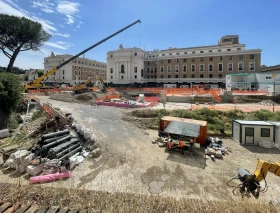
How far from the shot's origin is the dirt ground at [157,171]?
8.34 metres

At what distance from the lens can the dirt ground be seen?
8.34 m

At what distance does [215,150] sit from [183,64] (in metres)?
54.1

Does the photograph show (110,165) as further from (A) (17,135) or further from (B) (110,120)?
(A) (17,135)

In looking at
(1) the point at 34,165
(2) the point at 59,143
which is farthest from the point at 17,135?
(1) the point at 34,165

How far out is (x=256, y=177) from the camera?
7.47m

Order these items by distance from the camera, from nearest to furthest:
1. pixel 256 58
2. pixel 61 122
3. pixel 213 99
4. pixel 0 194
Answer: pixel 0 194 → pixel 61 122 → pixel 213 99 → pixel 256 58

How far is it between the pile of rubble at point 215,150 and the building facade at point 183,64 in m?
49.6

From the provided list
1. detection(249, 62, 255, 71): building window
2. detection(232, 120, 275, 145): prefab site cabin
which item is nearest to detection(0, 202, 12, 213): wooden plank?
detection(232, 120, 275, 145): prefab site cabin

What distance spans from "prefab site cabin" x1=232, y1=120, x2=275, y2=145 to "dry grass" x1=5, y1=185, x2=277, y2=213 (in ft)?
37.8

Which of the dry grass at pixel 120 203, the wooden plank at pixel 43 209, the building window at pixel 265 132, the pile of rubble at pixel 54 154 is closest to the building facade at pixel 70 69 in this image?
the pile of rubble at pixel 54 154

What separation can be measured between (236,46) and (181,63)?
1792 centimetres

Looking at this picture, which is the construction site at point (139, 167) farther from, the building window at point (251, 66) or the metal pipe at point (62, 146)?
the building window at point (251, 66)

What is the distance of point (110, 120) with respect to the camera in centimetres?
1964

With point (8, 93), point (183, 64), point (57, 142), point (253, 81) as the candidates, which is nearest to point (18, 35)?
point (8, 93)
